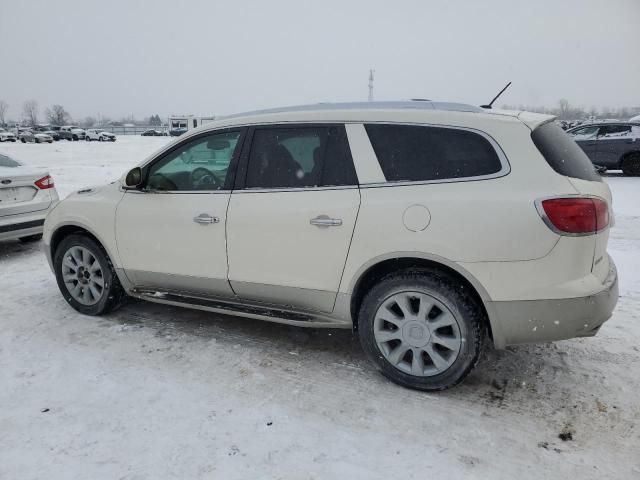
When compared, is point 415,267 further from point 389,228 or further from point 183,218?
point 183,218

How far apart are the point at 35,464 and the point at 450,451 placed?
2.11 meters

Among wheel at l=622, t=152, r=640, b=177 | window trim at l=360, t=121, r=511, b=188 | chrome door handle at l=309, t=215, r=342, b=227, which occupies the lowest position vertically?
wheel at l=622, t=152, r=640, b=177

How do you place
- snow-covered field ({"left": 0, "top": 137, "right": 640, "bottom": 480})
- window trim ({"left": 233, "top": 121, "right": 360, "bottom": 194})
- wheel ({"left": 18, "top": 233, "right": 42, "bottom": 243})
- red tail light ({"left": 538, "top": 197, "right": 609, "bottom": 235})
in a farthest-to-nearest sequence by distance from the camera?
wheel ({"left": 18, "top": 233, "right": 42, "bottom": 243})
window trim ({"left": 233, "top": 121, "right": 360, "bottom": 194})
red tail light ({"left": 538, "top": 197, "right": 609, "bottom": 235})
snow-covered field ({"left": 0, "top": 137, "right": 640, "bottom": 480})

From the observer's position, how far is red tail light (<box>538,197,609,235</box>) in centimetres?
262

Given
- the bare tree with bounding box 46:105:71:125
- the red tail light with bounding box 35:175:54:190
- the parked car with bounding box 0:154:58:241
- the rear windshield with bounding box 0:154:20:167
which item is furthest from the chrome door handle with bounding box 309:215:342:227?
the bare tree with bounding box 46:105:71:125

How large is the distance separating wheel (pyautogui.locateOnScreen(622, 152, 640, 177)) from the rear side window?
13.8m

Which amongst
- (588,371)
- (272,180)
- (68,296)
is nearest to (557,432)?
(588,371)

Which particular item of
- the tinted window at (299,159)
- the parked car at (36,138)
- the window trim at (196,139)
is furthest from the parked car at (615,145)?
the parked car at (36,138)

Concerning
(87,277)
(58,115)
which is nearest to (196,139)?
(87,277)

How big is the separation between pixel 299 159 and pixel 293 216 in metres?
0.43

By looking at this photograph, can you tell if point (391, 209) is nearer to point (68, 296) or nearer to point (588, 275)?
point (588, 275)

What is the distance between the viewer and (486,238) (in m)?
2.74

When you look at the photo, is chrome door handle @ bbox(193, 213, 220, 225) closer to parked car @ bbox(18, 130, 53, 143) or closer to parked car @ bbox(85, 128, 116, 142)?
parked car @ bbox(18, 130, 53, 143)

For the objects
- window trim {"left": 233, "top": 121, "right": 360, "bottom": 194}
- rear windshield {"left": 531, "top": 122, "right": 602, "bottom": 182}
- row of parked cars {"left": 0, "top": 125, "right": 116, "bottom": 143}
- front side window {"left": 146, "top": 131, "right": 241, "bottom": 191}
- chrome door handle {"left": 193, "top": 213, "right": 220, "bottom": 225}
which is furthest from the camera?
row of parked cars {"left": 0, "top": 125, "right": 116, "bottom": 143}
